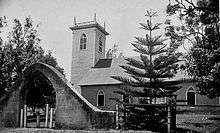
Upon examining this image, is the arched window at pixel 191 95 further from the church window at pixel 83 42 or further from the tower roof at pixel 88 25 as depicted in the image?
the church window at pixel 83 42

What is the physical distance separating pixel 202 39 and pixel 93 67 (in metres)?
9.64

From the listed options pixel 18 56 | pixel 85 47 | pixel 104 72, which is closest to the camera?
pixel 18 56

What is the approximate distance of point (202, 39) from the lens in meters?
8.62

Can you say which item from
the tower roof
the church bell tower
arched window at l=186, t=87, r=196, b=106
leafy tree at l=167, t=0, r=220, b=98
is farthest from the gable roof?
leafy tree at l=167, t=0, r=220, b=98

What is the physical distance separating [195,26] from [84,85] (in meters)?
8.10

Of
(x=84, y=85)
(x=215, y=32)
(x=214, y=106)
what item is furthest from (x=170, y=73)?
(x=84, y=85)

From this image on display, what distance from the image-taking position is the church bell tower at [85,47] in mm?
17609

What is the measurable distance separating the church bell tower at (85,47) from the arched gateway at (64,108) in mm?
9078

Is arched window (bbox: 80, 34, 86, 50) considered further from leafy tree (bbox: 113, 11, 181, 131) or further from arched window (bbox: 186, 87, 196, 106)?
leafy tree (bbox: 113, 11, 181, 131)

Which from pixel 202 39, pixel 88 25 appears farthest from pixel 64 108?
pixel 88 25

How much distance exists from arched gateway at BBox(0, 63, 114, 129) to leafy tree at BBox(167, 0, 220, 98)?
304 cm

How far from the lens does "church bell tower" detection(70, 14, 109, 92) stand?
17.6 m

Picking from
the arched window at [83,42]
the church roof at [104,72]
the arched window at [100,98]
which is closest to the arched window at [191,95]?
the church roof at [104,72]

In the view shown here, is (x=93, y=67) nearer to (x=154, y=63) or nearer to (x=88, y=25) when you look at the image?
(x=88, y=25)
